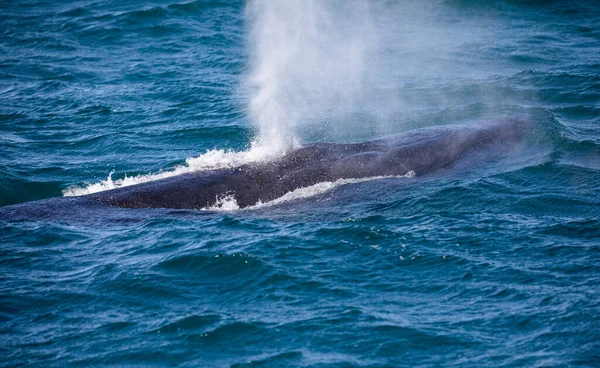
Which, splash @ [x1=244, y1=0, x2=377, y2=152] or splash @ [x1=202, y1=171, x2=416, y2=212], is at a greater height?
splash @ [x1=244, y1=0, x2=377, y2=152]

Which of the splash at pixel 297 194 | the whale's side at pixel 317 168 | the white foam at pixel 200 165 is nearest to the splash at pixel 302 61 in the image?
the white foam at pixel 200 165

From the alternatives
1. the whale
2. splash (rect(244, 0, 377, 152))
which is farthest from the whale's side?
splash (rect(244, 0, 377, 152))

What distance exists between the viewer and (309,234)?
42.9ft

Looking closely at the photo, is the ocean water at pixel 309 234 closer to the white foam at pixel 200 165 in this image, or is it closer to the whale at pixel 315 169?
the white foam at pixel 200 165

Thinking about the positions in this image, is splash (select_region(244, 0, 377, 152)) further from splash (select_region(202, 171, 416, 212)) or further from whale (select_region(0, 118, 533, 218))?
splash (select_region(202, 171, 416, 212))

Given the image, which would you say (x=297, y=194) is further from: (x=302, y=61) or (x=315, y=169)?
(x=302, y=61)

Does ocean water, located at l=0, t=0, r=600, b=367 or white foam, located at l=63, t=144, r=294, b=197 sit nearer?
ocean water, located at l=0, t=0, r=600, b=367

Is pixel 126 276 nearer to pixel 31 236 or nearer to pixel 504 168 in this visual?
pixel 31 236

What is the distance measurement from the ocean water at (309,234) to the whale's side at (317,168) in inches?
14.3

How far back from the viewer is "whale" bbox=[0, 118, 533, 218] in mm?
14086

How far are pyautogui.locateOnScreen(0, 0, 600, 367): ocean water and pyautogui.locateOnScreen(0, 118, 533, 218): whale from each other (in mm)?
355

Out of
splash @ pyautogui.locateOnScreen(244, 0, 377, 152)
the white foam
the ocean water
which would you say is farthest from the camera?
splash @ pyautogui.locateOnScreen(244, 0, 377, 152)

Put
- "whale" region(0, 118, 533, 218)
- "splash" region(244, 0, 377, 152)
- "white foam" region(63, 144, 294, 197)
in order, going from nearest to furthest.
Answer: "whale" region(0, 118, 533, 218), "white foam" region(63, 144, 294, 197), "splash" region(244, 0, 377, 152)

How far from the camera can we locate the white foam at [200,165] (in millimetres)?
15523
